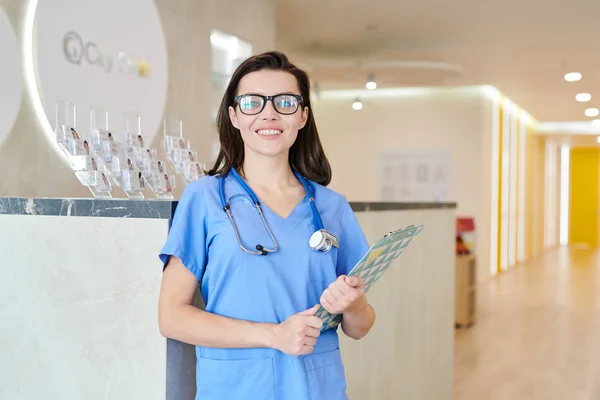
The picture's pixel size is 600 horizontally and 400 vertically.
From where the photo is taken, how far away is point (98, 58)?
4.18 m

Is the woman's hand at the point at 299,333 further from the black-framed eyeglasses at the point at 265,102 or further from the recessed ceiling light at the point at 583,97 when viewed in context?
the recessed ceiling light at the point at 583,97

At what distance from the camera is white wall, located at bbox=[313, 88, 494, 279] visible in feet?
36.7

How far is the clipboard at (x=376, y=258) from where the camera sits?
4.35 feet

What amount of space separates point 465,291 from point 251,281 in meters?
6.35

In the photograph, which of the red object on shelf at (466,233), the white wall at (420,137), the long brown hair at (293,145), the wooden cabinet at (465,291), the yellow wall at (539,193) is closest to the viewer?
the long brown hair at (293,145)

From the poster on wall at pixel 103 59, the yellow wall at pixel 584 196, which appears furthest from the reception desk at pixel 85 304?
the yellow wall at pixel 584 196

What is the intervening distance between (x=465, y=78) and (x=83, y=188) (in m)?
7.58

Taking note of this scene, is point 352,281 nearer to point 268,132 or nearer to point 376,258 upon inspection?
point 376,258

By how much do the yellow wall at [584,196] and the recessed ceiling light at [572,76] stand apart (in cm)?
1328

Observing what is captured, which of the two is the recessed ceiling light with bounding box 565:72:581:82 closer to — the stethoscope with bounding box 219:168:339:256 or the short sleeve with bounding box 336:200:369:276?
the short sleeve with bounding box 336:200:369:276

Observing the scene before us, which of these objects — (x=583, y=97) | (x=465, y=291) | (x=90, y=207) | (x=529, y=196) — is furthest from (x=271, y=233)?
(x=529, y=196)

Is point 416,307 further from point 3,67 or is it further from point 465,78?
point 465,78

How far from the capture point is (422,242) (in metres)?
3.76

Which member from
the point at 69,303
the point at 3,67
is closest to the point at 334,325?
the point at 69,303
